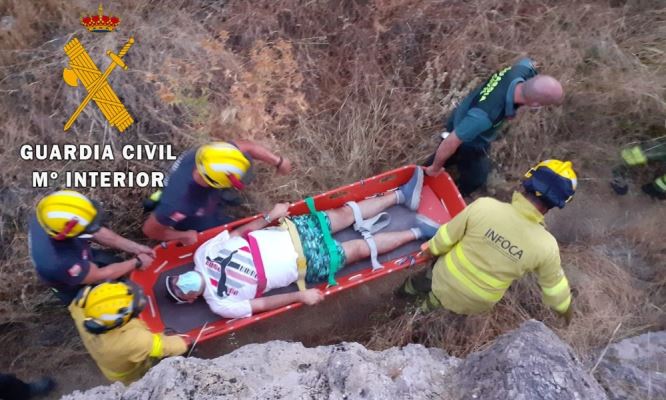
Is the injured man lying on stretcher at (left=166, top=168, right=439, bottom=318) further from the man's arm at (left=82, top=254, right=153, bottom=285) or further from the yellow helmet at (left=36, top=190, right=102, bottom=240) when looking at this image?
the yellow helmet at (left=36, top=190, right=102, bottom=240)

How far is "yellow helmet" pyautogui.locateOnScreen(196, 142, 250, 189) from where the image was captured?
3.25 meters

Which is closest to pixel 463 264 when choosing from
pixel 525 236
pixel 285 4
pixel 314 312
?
pixel 525 236

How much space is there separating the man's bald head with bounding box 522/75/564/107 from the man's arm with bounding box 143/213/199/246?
8.39 feet

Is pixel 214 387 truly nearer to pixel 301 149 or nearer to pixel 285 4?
pixel 301 149

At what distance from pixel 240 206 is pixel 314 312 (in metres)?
1.10

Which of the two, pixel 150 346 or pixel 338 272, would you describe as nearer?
pixel 150 346

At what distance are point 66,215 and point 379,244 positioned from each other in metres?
2.25

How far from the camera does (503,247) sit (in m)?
2.89

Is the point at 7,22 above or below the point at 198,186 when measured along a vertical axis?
above

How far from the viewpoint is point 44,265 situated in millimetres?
3129

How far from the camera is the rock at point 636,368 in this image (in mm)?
2871

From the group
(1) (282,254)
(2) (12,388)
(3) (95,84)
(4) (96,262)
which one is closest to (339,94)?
(1) (282,254)

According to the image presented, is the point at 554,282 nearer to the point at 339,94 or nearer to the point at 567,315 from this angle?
the point at 567,315

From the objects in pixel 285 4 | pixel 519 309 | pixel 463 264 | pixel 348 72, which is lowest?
pixel 519 309
